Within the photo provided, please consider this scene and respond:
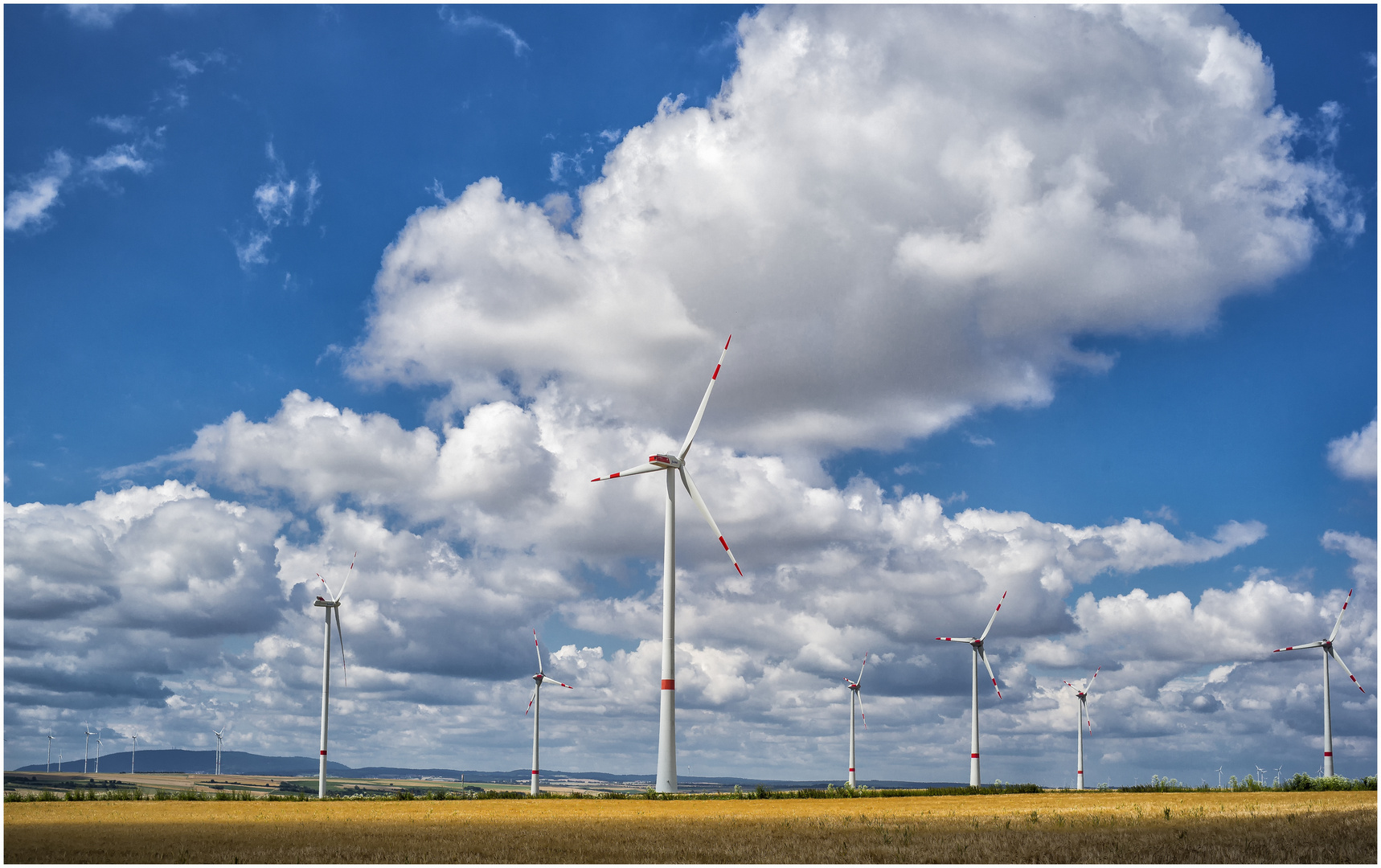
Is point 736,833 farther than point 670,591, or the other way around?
point 670,591

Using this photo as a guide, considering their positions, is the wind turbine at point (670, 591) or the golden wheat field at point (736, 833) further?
the wind turbine at point (670, 591)

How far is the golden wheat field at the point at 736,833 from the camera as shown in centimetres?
4003

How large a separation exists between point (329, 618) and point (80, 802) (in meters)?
60.7

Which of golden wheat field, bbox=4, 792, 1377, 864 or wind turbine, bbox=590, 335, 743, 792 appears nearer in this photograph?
golden wheat field, bbox=4, 792, 1377, 864

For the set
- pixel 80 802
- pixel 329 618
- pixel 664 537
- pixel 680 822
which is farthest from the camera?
pixel 329 618

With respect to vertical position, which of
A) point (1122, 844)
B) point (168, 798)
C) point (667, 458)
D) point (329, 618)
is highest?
Result: point (667, 458)

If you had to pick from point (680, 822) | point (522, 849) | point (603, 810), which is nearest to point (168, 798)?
point (603, 810)

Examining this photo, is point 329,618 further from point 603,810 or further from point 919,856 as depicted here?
point 919,856

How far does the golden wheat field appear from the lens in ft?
131

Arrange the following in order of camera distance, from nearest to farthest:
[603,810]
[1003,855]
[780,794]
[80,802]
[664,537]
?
[1003,855] → [603,810] → [80,802] → [780,794] → [664,537]

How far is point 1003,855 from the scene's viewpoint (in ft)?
128

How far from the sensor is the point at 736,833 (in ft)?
161

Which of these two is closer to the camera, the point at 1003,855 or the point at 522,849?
the point at 1003,855

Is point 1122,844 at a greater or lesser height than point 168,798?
greater
